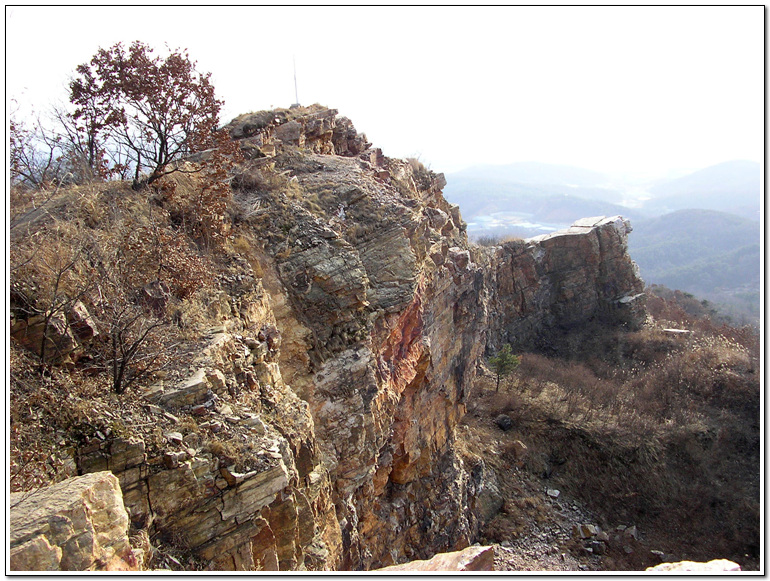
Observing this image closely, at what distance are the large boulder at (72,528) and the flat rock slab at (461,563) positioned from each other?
2.60 meters

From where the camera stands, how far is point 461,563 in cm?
528

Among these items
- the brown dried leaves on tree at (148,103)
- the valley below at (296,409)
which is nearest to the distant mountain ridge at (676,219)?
the valley below at (296,409)

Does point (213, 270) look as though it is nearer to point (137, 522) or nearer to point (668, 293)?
point (137, 522)

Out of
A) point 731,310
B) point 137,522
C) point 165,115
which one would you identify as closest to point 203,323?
point 137,522

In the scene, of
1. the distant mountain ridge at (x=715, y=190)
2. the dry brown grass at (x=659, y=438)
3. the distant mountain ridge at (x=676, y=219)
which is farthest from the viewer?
the distant mountain ridge at (x=715, y=190)

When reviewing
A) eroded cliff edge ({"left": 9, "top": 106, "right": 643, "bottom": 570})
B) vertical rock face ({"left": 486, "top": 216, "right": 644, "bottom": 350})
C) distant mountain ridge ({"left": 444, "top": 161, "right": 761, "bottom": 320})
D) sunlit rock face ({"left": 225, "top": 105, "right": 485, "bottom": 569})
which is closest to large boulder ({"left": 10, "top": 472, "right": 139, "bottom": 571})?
eroded cliff edge ({"left": 9, "top": 106, "right": 643, "bottom": 570})

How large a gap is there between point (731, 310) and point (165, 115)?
68.9 metres

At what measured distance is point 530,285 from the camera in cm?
3259

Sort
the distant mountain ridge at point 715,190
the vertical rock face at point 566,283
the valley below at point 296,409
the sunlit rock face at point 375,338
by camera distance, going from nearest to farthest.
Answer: the valley below at point 296,409
the sunlit rock face at point 375,338
the vertical rock face at point 566,283
the distant mountain ridge at point 715,190

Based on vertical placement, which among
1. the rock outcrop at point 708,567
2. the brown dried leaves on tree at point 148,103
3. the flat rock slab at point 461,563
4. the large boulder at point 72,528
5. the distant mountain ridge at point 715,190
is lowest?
the flat rock slab at point 461,563

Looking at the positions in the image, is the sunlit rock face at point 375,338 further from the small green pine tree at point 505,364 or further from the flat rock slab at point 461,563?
the small green pine tree at point 505,364

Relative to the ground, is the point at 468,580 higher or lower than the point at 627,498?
higher

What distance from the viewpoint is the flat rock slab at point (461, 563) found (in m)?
5.24

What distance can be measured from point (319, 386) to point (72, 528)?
16.6 ft
